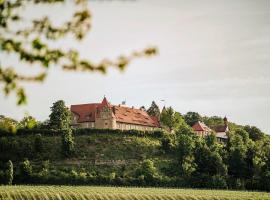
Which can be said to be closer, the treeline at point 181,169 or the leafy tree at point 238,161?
the treeline at point 181,169

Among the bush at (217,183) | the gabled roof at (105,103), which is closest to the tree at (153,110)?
the gabled roof at (105,103)

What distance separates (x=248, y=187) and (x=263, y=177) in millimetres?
3551

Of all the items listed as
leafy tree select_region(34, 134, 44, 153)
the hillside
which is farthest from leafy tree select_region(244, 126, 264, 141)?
leafy tree select_region(34, 134, 44, 153)

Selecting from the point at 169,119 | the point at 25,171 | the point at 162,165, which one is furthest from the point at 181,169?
the point at 169,119

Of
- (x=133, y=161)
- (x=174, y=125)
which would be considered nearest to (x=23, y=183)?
(x=133, y=161)

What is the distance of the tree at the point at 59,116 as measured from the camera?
104188 mm

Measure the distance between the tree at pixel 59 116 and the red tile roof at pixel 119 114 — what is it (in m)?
7.56

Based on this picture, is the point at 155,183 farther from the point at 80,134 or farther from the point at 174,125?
the point at 174,125

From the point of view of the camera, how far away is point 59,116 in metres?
105

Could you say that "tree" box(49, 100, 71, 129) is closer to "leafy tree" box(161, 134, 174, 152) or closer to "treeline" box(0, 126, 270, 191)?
"treeline" box(0, 126, 270, 191)

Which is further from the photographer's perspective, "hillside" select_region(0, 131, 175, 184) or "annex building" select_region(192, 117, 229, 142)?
"annex building" select_region(192, 117, 229, 142)

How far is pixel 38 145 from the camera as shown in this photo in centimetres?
9056

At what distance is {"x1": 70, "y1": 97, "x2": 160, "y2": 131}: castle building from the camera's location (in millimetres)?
109438

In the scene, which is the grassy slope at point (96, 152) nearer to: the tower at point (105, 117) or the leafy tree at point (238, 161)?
the tower at point (105, 117)
